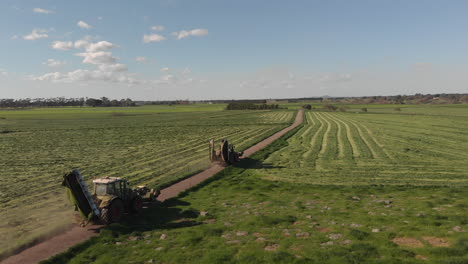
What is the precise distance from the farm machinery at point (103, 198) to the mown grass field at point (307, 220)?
35.4 inches

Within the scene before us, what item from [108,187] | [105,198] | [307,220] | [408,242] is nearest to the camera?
[408,242]

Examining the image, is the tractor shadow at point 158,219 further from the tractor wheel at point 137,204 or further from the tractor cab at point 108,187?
the tractor cab at point 108,187

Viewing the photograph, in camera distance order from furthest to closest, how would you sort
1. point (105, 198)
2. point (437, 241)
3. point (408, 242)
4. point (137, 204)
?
point (137, 204) → point (105, 198) → point (408, 242) → point (437, 241)

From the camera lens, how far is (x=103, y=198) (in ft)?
60.1

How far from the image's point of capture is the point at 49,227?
17.7 metres

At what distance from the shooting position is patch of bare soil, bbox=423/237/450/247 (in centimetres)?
1312

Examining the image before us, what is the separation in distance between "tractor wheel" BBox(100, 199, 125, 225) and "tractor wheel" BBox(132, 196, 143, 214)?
1.06 meters

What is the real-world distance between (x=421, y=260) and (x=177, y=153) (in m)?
35.4

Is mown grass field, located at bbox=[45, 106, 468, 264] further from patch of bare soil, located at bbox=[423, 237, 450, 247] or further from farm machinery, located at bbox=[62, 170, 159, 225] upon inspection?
farm machinery, located at bbox=[62, 170, 159, 225]

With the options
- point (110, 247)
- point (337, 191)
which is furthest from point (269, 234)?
point (337, 191)

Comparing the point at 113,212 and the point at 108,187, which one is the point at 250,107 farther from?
the point at 113,212

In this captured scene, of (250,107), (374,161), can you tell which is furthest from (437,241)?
(250,107)

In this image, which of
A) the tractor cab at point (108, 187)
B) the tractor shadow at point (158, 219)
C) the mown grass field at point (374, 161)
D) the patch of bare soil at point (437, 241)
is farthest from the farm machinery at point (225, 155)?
the patch of bare soil at point (437, 241)

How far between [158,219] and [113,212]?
2872mm
